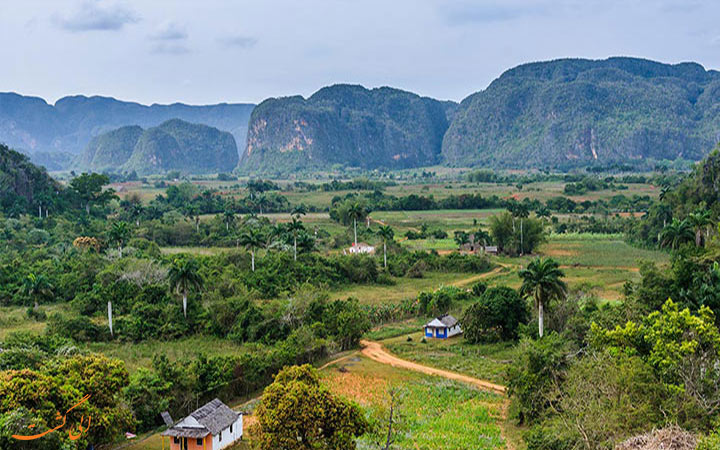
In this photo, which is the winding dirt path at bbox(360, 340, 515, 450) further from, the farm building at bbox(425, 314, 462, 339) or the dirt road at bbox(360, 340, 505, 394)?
the farm building at bbox(425, 314, 462, 339)

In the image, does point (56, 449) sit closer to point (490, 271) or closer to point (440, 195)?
point (490, 271)

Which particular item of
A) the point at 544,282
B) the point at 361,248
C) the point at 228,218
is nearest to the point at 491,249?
the point at 361,248

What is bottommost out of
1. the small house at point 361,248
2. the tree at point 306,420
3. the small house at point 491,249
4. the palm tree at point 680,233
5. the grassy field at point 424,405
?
the grassy field at point 424,405

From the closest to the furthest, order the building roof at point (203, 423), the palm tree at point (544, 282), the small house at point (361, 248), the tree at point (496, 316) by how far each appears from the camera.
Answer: the building roof at point (203, 423) → the palm tree at point (544, 282) → the tree at point (496, 316) → the small house at point (361, 248)

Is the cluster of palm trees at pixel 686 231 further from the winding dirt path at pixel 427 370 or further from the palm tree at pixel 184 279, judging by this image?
the palm tree at pixel 184 279

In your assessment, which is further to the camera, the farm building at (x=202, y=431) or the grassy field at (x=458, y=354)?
the grassy field at (x=458, y=354)

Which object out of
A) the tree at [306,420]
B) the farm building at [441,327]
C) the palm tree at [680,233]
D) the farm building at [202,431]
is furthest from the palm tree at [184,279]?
the palm tree at [680,233]

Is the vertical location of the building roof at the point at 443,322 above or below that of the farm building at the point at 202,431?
below

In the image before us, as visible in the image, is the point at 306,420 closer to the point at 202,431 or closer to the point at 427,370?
the point at 202,431
